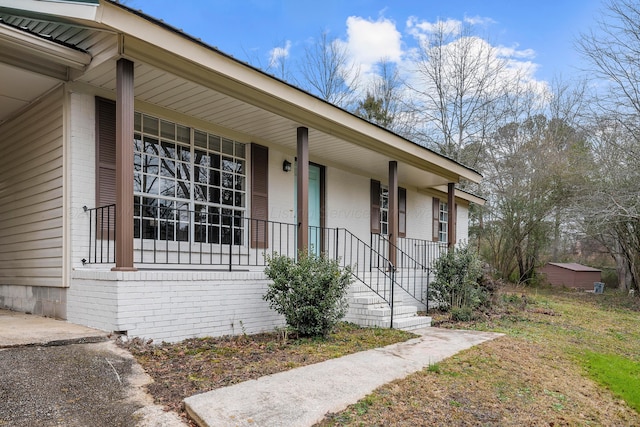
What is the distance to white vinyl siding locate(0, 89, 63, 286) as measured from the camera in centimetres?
563

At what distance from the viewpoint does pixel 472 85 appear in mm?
21562

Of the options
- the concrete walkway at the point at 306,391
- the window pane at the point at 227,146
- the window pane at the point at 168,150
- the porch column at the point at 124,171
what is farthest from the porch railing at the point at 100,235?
the concrete walkway at the point at 306,391

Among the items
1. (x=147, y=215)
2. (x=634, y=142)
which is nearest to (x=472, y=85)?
(x=634, y=142)

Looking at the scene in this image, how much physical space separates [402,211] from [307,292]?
7.08m

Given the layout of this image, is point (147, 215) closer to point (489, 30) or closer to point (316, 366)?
point (316, 366)

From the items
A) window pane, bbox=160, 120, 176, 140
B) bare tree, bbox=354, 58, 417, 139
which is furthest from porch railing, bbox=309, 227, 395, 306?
bare tree, bbox=354, 58, 417, 139

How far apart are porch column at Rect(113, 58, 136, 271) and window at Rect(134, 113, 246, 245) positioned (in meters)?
0.97

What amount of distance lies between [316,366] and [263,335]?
1.73 metres

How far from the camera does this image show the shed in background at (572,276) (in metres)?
18.5

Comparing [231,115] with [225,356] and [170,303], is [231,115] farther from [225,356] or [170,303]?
[225,356]

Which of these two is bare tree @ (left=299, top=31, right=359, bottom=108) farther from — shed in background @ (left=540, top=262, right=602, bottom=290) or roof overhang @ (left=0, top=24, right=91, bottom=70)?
roof overhang @ (left=0, top=24, right=91, bottom=70)

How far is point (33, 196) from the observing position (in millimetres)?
6133

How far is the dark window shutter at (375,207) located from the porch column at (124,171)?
22.8 feet

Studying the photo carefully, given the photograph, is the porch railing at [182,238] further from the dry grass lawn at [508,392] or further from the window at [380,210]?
the window at [380,210]
